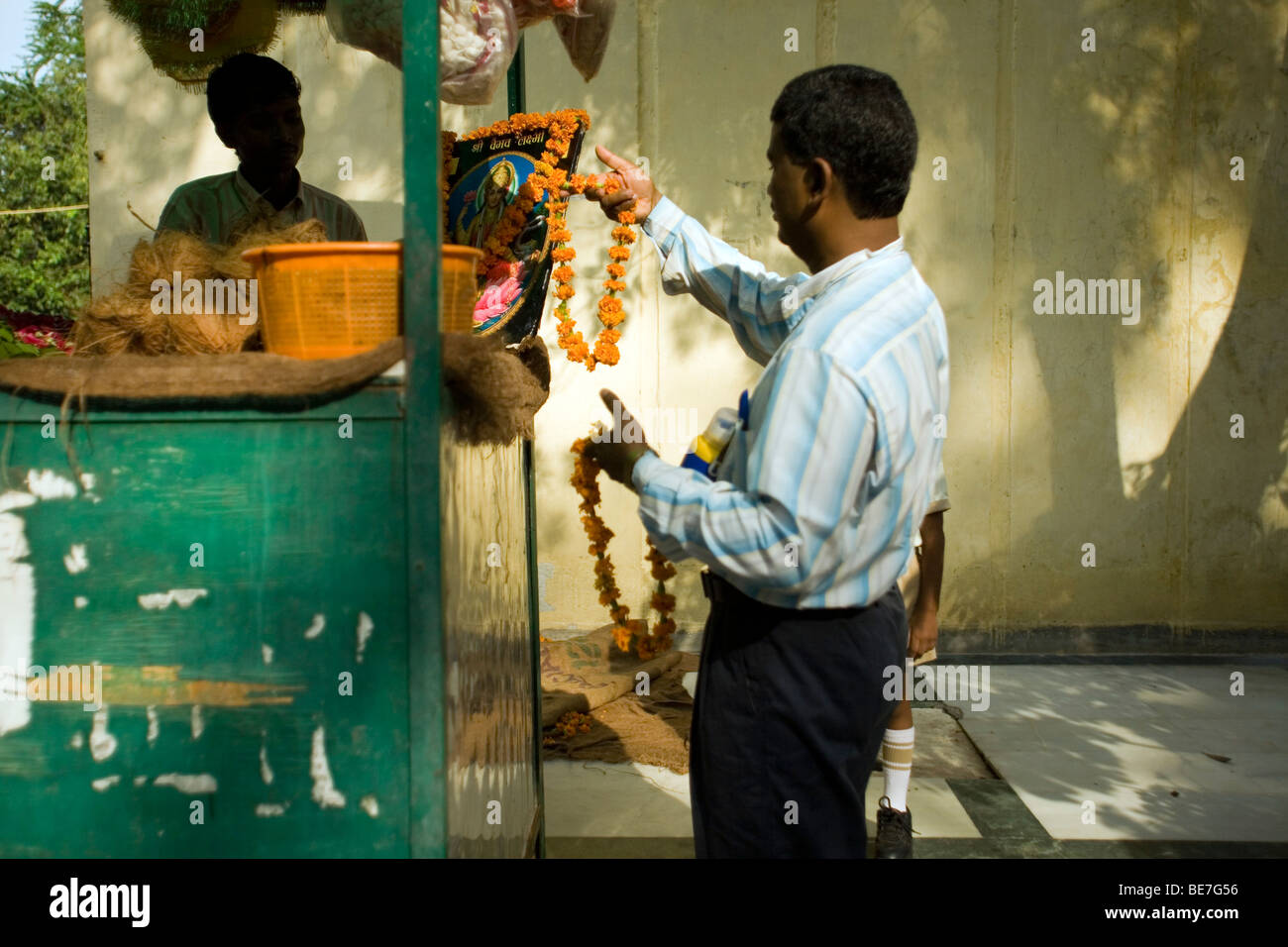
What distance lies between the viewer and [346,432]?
6.09 feet

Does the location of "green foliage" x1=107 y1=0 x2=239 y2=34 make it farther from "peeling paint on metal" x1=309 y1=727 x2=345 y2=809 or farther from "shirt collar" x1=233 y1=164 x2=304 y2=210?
"peeling paint on metal" x1=309 y1=727 x2=345 y2=809

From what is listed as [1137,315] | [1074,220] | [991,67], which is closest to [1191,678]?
[1137,315]

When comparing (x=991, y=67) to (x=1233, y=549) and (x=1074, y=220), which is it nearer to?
(x=1074, y=220)

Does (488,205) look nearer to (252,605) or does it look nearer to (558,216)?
(558,216)

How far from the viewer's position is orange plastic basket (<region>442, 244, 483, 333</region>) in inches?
76.8

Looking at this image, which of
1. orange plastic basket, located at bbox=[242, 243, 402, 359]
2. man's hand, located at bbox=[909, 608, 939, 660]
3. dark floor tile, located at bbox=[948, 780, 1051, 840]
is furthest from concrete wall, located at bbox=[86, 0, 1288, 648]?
orange plastic basket, located at bbox=[242, 243, 402, 359]

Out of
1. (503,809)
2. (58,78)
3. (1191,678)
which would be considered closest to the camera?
(503,809)

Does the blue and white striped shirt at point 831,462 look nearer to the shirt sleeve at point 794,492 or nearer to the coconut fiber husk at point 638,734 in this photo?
the shirt sleeve at point 794,492

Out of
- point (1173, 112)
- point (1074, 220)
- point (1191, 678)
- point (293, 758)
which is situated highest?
point (1173, 112)

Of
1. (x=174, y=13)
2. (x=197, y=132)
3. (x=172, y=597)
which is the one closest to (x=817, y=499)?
(x=172, y=597)

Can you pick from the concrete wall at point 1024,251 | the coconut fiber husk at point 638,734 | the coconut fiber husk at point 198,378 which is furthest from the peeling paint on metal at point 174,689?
the concrete wall at point 1024,251

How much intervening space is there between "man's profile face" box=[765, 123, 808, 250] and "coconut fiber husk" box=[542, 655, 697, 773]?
9.36ft

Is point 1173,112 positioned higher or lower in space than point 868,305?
higher

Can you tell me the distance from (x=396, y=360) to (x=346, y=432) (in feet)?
0.53
